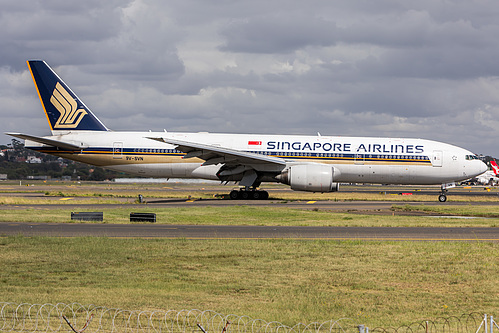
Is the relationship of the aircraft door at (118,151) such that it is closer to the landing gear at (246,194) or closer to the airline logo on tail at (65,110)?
the airline logo on tail at (65,110)

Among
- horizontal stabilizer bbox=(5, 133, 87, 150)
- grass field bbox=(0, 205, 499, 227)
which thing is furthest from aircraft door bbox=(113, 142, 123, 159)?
grass field bbox=(0, 205, 499, 227)

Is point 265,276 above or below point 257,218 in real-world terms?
below

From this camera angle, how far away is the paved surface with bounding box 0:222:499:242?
22.5 m

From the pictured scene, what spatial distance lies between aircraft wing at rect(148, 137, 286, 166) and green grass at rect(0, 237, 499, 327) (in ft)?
62.6

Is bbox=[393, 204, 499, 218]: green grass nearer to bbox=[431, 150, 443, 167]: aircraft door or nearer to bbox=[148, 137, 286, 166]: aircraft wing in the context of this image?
bbox=[431, 150, 443, 167]: aircraft door

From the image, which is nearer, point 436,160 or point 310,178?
point 310,178

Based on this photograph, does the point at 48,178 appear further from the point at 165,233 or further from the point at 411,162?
the point at 165,233

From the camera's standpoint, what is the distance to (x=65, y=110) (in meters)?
45.0

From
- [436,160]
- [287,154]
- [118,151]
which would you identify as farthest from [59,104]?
[436,160]

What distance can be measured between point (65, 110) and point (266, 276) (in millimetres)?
34541

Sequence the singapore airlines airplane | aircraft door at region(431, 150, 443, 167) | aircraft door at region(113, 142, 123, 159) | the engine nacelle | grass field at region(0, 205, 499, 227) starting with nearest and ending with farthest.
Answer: grass field at region(0, 205, 499, 227)
the engine nacelle
the singapore airlines airplane
aircraft door at region(113, 142, 123, 159)
aircraft door at region(431, 150, 443, 167)

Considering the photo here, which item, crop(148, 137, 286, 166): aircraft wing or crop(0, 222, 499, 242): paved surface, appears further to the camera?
crop(148, 137, 286, 166): aircraft wing

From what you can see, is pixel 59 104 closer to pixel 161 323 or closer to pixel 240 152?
pixel 240 152

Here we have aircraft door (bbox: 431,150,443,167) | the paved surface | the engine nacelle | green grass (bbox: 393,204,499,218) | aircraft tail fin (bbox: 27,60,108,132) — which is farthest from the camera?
aircraft tail fin (bbox: 27,60,108,132)
